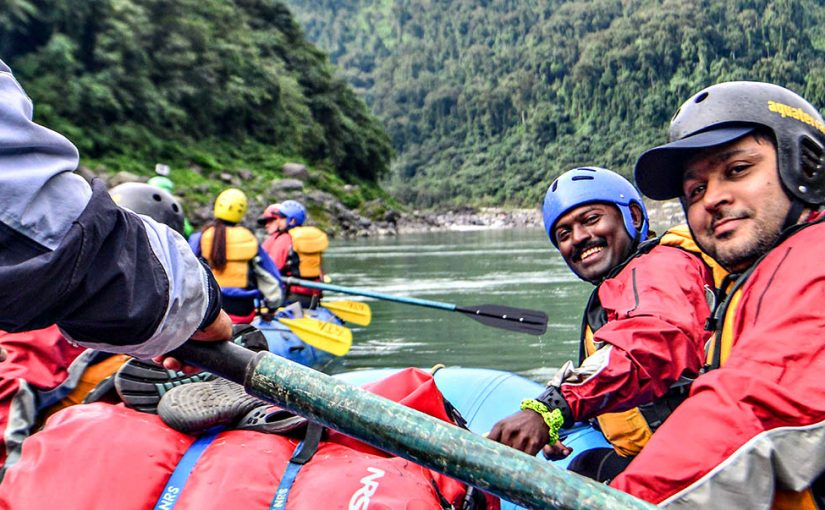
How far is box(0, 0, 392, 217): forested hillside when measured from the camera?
81.0 ft

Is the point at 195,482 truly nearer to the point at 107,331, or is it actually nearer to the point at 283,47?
the point at 107,331

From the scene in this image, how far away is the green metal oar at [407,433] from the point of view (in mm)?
1243

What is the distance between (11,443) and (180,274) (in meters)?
1.79

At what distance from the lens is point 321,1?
151 m

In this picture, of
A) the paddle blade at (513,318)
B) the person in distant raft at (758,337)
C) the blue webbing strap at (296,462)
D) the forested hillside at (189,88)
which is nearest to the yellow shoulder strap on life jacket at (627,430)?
the person in distant raft at (758,337)

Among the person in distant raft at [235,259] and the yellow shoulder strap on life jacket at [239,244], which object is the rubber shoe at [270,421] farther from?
the yellow shoulder strap on life jacket at [239,244]

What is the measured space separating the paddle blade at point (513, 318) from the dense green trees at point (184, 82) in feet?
70.6

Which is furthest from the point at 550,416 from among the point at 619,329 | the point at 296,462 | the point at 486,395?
the point at 486,395

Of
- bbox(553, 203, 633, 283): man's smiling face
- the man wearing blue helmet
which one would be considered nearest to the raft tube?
the man wearing blue helmet

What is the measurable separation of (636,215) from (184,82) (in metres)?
31.3

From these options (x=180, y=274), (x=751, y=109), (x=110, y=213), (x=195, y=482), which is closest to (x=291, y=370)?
(x=180, y=274)

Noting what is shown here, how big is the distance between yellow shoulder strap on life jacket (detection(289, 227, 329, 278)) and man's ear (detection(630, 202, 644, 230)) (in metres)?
6.19

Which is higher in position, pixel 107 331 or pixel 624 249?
pixel 107 331

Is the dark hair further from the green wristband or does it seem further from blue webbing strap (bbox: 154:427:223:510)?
the green wristband
